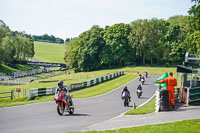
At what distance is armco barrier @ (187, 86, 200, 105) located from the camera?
16.3 m

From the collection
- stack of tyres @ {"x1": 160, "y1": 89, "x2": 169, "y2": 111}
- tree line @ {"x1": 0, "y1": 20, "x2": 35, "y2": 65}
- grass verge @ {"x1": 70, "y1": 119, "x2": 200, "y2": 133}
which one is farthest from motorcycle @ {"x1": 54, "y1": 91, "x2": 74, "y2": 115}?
tree line @ {"x1": 0, "y1": 20, "x2": 35, "y2": 65}

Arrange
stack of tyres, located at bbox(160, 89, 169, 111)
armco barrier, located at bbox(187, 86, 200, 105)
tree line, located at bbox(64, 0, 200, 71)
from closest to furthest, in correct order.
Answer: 1. stack of tyres, located at bbox(160, 89, 169, 111)
2. armco barrier, located at bbox(187, 86, 200, 105)
3. tree line, located at bbox(64, 0, 200, 71)

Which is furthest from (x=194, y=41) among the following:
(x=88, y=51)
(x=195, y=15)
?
(x=88, y=51)

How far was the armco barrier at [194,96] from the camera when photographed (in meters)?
16.3

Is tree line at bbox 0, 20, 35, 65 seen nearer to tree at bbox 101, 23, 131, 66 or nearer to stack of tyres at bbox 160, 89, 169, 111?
tree at bbox 101, 23, 131, 66

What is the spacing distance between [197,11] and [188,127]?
754 inches

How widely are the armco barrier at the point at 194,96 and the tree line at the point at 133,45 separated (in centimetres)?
6075

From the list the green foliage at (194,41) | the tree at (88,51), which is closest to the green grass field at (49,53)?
the tree at (88,51)

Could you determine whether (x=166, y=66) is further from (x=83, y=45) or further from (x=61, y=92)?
(x=61, y=92)

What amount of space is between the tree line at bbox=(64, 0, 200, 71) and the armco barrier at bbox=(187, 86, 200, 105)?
60755mm

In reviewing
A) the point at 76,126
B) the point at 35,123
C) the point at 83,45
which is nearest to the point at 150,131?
the point at 76,126

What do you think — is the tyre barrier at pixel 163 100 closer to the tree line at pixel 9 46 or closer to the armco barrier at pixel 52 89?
the armco barrier at pixel 52 89

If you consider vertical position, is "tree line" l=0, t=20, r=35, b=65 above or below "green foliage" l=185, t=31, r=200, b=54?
above

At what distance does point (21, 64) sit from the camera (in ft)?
342
